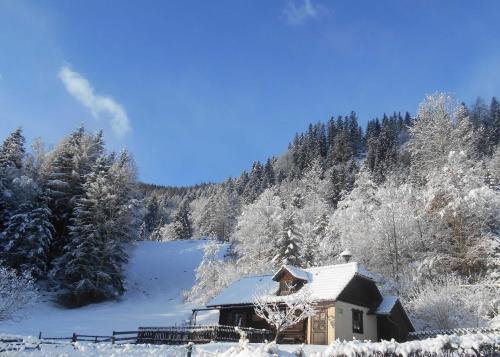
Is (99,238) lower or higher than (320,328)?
higher

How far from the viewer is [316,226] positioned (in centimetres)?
5400

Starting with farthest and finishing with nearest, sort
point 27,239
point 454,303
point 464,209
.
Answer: point 27,239 < point 464,209 < point 454,303

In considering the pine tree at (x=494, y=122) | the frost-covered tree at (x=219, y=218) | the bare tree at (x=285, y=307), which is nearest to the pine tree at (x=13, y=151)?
the bare tree at (x=285, y=307)

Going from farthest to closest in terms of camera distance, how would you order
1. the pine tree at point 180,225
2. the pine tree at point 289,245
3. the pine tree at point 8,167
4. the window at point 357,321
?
the pine tree at point 180,225
the pine tree at point 8,167
the pine tree at point 289,245
the window at point 357,321

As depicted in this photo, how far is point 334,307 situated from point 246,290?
837 cm

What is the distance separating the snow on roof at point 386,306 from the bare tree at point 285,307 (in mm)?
5558

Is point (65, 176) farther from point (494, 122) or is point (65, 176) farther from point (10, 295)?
point (494, 122)

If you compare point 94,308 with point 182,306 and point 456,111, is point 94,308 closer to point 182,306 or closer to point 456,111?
point 182,306

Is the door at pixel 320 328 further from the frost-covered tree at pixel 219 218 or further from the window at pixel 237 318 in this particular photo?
the frost-covered tree at pixel 219 218

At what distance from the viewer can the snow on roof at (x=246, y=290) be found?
33.3 meters

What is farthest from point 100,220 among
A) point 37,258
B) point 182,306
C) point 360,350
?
point 360,350

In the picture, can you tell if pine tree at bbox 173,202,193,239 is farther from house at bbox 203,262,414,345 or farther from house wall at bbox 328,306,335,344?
house wall at bbox 328,306,335,344

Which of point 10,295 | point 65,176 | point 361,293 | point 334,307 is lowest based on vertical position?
point 10,295

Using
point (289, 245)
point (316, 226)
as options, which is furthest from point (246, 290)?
point (316, 226)
